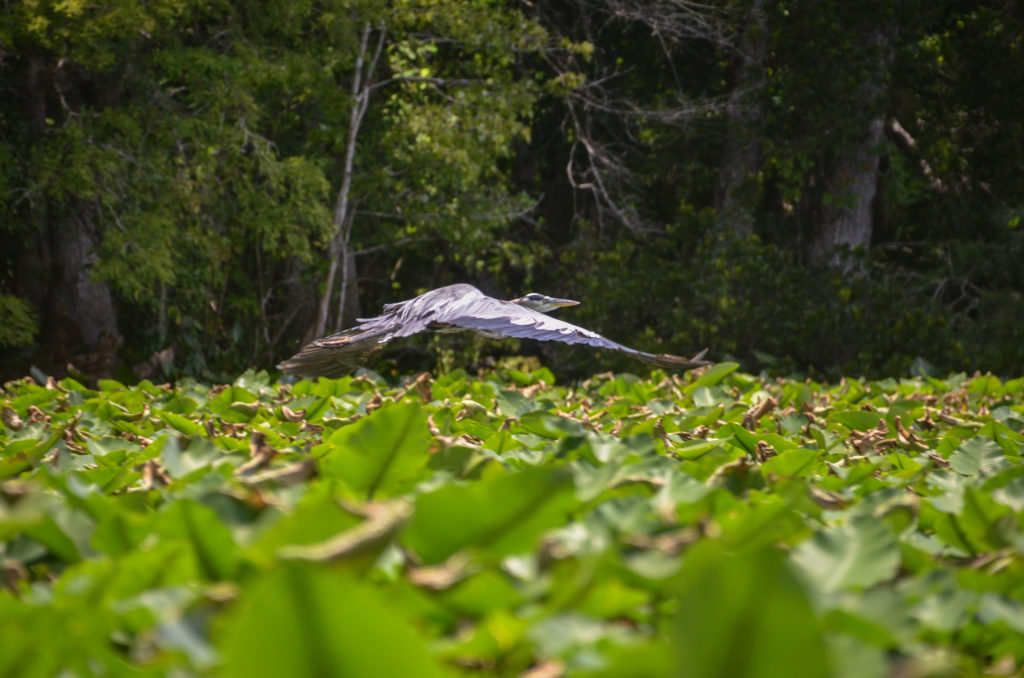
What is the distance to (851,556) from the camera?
0.96 metres

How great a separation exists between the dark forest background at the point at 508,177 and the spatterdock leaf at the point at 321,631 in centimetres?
630

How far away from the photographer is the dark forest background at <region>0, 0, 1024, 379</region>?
842 cm

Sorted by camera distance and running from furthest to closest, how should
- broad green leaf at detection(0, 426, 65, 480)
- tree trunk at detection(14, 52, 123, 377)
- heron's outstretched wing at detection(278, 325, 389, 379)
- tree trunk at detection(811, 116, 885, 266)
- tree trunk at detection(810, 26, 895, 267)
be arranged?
tree trunk at detection(811, 116, 885, 266), tree trunk at detection(810, 26, 895, 267), tree trunk at detection(14, 52, 123, 377), heron's outstretched wing at detection(278, 325, 389, 379), broad green leaf at detection(0, 426, 65, 480)

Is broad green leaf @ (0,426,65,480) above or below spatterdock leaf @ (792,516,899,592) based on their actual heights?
below

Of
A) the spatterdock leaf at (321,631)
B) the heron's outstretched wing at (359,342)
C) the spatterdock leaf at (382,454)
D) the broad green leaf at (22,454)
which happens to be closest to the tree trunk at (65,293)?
the heron's outstretched wing at (359,342)

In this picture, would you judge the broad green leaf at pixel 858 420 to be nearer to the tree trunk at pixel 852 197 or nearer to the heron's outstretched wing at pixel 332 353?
the heron's outstretched wing at pixel 332 353

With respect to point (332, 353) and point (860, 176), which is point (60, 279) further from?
point (860, 176)

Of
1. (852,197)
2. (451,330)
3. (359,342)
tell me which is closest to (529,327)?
(451,330)

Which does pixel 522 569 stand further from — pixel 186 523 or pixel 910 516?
pixel 910 516

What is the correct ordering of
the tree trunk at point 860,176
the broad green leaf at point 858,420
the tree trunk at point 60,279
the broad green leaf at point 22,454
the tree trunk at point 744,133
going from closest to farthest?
the broad green leaf at point 22,454
the broad green leaf at point 858,420
the tree trunk at point 60,279
the tree trunk at point 860,176
the tree trunk at point 744,133

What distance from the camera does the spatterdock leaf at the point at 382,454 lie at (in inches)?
49.9

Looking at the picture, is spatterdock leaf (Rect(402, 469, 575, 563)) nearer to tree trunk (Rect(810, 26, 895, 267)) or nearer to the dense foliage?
the dense foliage

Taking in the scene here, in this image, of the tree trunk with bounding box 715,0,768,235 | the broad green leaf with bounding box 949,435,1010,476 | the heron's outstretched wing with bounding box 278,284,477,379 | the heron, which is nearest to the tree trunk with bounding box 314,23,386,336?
the tree trunk with bounding box 715,0,768,235

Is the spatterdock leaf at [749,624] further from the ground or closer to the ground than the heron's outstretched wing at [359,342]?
further from the ground
